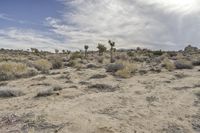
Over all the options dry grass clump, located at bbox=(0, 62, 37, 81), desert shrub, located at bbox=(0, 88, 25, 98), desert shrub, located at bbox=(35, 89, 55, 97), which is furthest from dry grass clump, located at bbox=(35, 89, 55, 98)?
dry grass clump, located at bbox=(0, 62, 37, 81)

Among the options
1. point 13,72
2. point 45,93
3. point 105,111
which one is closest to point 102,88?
point 45,93

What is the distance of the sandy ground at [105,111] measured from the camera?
7.70 meters

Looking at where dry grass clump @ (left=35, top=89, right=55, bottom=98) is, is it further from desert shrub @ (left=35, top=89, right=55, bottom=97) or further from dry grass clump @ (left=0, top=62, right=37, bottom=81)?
dry grass clump @ (left=0, top=62, right=37, bottom=81)

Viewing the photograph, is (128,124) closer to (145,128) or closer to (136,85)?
(145,128)

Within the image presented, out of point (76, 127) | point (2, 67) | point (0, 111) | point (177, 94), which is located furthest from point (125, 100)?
point (2, 67)

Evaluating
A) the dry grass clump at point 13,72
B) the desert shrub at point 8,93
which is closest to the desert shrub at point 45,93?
the desert shrub at point 8,93

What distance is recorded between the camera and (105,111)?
9.27m

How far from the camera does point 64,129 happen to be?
24.4ft

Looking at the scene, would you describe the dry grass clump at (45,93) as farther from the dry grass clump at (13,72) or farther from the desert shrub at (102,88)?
the dry grass clump at (13,72)

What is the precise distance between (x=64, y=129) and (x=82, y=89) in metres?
5.78

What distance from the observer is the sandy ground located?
770 centimetres

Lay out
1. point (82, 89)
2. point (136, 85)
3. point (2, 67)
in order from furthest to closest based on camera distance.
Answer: point (2, 67)
point (136, 85)
point (82, 89)

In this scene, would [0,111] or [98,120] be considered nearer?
[98,120]

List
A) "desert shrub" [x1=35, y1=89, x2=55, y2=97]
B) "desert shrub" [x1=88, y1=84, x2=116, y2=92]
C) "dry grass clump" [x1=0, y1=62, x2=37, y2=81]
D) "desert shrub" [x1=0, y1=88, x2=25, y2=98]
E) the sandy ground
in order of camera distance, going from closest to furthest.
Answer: the sandy ground, "desert shrub" [x1=35, y1=89, x2=55, y2=97], "desert shrub" [x1=0, y1=88, x2=25, y2=98], "desert shrub" [x1=88, y1=84, x2=116, y2=92], "dry grass clump" [x1=0, y1=62, x2=37, y2=81]
